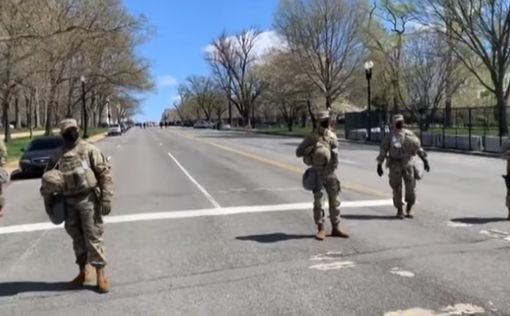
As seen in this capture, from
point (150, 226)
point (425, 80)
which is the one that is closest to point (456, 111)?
point (425, 80)

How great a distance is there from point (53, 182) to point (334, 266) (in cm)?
310

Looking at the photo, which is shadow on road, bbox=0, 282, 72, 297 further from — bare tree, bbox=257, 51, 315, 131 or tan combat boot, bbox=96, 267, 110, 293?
bare tree, bbox=257, 51, 315, 131

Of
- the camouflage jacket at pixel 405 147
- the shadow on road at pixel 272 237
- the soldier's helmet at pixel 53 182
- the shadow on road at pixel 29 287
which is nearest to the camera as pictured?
the soldier's helmet at pixel 53 182

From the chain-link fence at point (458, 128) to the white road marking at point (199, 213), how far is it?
1782cm

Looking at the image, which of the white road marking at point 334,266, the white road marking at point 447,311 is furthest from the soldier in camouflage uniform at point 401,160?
the white road marking at point 447,311

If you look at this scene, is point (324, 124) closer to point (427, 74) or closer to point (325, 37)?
point (427, 74)

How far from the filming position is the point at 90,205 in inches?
264

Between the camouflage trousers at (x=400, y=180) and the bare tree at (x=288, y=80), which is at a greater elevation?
the bare tree at (x=288, y=80)

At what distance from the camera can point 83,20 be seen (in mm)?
40875

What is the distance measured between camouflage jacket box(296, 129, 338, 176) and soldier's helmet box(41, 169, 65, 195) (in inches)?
137

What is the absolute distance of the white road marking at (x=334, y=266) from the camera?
23.9 ft

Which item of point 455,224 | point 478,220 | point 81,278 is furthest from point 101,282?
point 478,220

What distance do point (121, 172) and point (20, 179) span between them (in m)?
3.34

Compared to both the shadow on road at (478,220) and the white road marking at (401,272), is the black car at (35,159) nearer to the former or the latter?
the shadow on road at (478,220)
